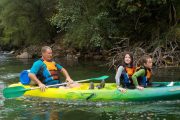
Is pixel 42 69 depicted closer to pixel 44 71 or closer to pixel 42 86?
pixel 44 71

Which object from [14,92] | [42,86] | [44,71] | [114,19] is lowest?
[14,92]

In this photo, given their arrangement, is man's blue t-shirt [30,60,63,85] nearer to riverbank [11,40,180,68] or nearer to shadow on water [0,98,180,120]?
shadow on water [0,98,180,120]

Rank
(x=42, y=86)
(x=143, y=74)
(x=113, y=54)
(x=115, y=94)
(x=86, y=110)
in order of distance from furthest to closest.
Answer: (x=113, y=54)
(x=42, y=86)
(x=143, y=74)
(x=115, y=94)
(x=86, y=110)

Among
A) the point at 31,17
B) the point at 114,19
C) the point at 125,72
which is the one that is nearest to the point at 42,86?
the point at 125,72

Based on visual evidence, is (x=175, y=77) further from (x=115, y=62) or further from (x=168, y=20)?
(x=168, y=20)

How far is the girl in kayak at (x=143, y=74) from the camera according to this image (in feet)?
Result: 28.4

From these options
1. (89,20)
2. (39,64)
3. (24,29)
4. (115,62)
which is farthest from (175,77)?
(24,29)

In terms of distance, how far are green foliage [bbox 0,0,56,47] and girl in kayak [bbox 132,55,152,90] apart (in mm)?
22253

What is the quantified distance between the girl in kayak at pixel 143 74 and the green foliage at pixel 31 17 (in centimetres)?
2225

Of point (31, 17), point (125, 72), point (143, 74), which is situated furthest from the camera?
point (31, 17)

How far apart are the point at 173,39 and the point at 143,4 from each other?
6.73ft

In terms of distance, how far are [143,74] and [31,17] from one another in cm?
2382

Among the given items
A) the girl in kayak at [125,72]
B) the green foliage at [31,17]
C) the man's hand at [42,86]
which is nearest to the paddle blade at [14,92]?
the man's hand at [42,86]

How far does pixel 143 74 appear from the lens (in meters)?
8.78
